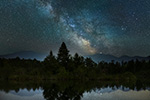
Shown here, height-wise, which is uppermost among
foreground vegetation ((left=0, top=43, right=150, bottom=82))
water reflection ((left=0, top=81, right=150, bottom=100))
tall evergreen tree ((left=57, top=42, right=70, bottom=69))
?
tall evergreen tree ((left=57, top=42, right=70, bottom=69))

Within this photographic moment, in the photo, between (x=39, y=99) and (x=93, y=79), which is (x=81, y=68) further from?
(x=39, y=99)

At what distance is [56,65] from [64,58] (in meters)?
8.17

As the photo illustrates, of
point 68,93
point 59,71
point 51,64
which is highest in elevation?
point 51,64

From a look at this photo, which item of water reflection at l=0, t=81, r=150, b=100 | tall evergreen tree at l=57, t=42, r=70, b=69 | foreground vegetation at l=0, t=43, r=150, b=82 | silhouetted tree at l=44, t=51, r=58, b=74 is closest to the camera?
water reflection at l=0, t=81, r=150, b=100

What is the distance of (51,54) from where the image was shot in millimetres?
73500

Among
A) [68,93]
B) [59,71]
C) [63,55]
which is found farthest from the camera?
[63,55]

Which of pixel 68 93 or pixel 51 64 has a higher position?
pixel 51 64

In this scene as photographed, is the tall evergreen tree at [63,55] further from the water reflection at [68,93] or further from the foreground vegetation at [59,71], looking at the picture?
the water reflection at [68,93]

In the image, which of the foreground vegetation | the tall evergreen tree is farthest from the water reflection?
the tall evergreen tree

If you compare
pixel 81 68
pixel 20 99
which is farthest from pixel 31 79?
pixel 20 99

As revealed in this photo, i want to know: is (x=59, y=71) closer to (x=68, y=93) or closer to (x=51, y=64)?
(x=51, y=64)

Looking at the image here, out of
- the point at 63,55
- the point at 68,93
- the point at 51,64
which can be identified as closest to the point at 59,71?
the point at 51,64

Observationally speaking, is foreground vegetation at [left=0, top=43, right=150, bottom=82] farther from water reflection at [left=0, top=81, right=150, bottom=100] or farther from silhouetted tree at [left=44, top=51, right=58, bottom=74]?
water reflection at [left=0, top=81, right=150, bottom=100]

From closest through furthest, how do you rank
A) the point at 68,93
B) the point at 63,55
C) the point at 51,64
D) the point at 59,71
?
the point at 68,93, the point at 59,71, the point at 51,64, the point at 63,55
